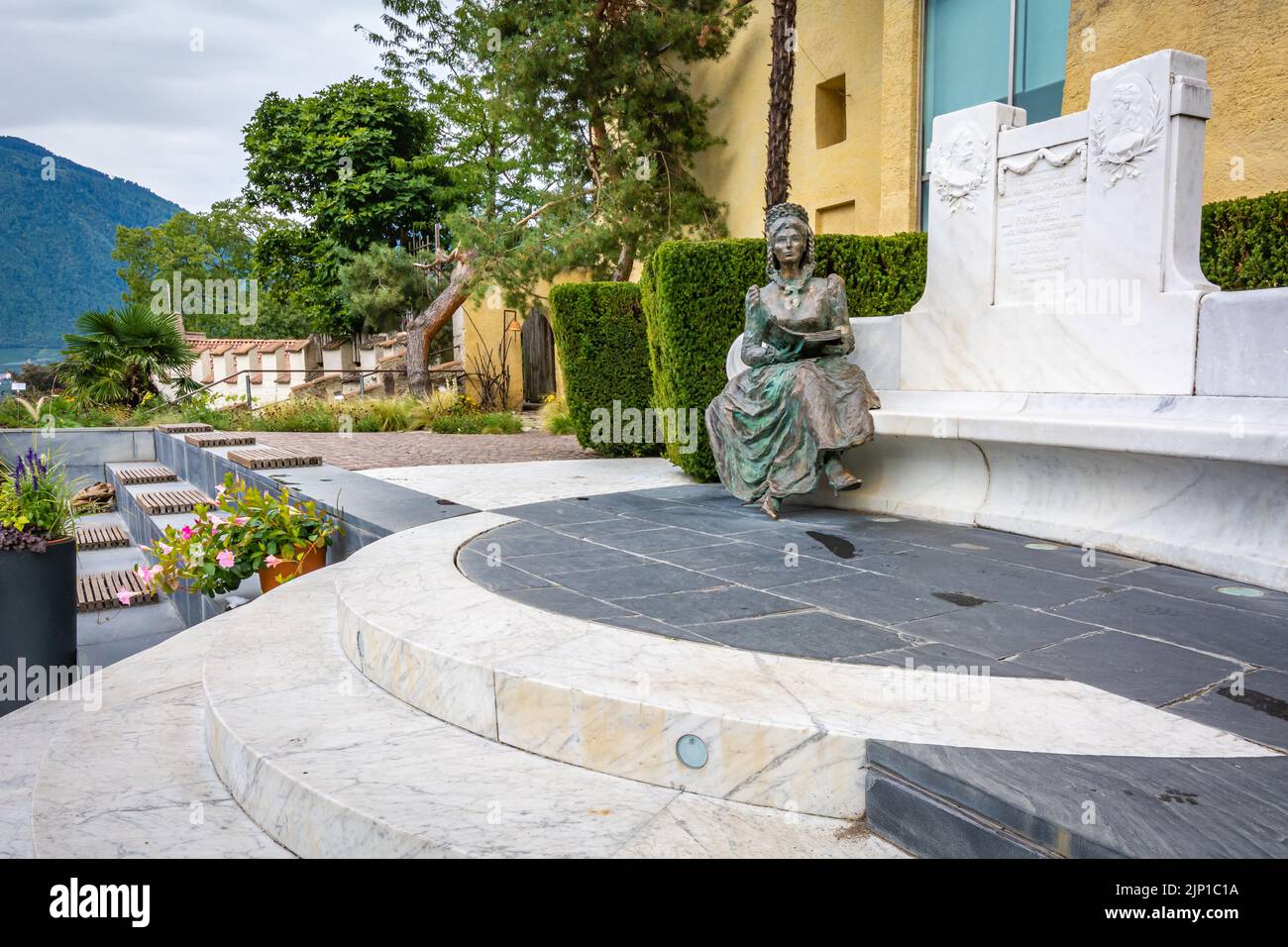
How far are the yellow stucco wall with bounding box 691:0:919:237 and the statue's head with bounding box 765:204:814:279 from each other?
604 centimetres

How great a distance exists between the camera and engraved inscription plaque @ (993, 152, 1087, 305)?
452 centimetres

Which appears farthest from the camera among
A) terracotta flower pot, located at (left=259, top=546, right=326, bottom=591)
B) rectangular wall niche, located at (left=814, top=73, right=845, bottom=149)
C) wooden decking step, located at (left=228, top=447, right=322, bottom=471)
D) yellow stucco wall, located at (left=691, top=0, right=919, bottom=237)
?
rectangular wall niche, located at (left=814, top=73, right=845, bottom=149)

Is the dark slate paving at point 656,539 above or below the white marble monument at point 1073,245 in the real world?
below

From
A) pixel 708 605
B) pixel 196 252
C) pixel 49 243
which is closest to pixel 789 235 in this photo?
pixel 708 605

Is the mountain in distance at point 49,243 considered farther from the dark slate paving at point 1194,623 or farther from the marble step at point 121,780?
the dark slate paving at point 1194,623

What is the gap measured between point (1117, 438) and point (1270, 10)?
18.9 feet

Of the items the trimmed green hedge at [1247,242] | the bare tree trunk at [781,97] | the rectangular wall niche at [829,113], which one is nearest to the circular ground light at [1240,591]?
the trimmed green hedge at [1247,242]

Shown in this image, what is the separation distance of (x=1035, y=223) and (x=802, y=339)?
142cm

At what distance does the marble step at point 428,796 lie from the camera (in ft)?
6.15

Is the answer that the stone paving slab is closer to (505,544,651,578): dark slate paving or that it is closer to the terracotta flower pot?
(505,544,651,578): dark slate paving

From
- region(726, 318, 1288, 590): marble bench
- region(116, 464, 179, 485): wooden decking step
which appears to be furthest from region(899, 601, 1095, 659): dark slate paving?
region(116, 464, 179, 485): wooden decking step

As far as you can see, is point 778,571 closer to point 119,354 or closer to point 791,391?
point 791,391

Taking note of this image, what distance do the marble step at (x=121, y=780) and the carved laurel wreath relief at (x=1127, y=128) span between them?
4.62 metres
